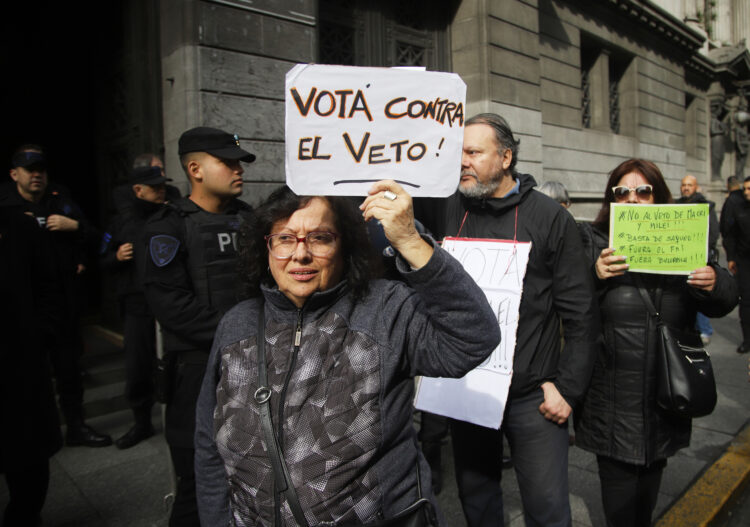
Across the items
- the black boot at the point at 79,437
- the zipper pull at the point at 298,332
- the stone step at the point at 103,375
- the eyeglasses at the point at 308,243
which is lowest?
the black boot at the point at 79,437

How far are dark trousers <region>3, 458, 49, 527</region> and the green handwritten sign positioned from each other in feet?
9.71

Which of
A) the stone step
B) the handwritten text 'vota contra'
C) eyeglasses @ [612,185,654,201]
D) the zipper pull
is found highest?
the handwritten text 'vota contra'

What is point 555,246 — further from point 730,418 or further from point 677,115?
point 677,115

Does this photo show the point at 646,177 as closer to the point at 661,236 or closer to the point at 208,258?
the point at 661,236

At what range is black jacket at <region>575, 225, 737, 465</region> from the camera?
2385 mm

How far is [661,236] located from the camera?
7.77 feet

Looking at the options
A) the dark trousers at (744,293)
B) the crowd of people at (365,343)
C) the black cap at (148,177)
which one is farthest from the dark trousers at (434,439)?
the dark trousers at (744,293)

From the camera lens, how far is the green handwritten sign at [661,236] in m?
2.37

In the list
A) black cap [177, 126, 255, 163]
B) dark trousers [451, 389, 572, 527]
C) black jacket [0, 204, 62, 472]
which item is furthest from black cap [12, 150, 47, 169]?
dark trousers [451, 389, 572, 527]

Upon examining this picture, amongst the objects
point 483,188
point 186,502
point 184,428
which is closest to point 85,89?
point 184,428

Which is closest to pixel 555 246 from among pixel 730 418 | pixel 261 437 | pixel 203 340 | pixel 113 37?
pixel 261 437

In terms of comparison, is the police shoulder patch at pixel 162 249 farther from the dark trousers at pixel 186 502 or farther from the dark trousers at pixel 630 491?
the dark trousers at pixel 630 491

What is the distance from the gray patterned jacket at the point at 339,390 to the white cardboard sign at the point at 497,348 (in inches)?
28.4

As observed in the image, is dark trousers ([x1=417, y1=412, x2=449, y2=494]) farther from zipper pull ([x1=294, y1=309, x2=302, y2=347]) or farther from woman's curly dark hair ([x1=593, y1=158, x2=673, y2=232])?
zipper pull ([x1=294, y1=309, x2=302, y2=347])
